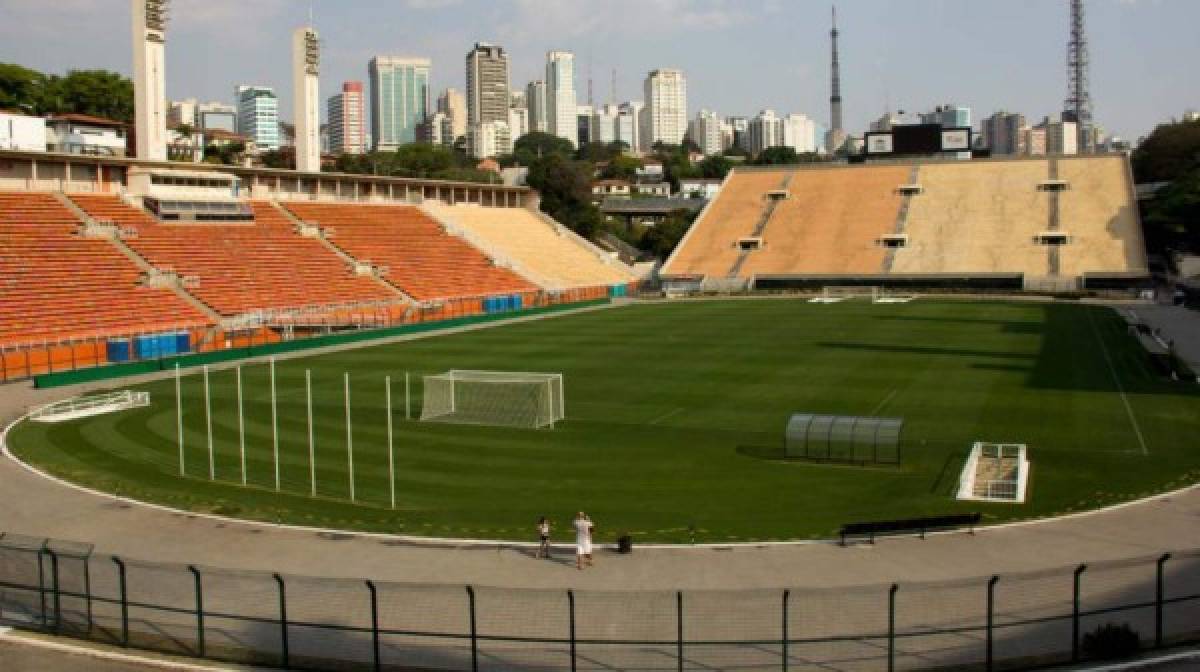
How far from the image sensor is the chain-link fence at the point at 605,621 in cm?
1414

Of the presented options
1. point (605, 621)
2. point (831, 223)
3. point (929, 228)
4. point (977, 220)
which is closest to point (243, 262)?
point (605, 621)

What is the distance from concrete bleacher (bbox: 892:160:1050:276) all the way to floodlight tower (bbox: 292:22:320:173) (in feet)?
182

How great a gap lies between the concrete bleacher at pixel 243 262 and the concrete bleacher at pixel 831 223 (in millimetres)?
44952

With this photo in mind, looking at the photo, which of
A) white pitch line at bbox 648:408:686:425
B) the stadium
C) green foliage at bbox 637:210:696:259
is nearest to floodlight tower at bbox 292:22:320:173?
the stadium

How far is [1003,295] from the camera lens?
89.2m

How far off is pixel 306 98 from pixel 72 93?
40190 mm

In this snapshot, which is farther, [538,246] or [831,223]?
[831,223]

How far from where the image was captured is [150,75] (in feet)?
245

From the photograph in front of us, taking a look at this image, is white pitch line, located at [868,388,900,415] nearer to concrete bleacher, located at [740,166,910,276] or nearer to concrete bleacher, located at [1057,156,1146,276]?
concrete bleacher, located at [1057,156,1146,276]

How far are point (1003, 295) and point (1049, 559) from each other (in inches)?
2940

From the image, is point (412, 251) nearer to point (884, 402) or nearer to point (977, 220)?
point (884, 402)

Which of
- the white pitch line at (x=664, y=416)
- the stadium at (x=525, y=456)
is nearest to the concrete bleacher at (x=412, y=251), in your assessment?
the stadium at (x=525, y=456)

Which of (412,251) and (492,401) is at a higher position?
(412,251)

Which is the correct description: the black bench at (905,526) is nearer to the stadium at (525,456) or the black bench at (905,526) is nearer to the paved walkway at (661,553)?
the stadium at (525,456)
